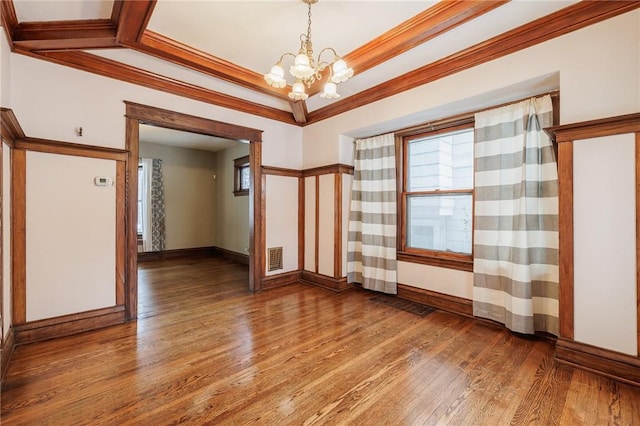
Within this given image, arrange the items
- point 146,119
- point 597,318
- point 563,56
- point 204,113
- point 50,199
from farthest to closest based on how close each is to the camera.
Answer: point 204,113, point 146,119, point 50,199, point 563,56, point 597,318

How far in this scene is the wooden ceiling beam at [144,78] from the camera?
2.64m

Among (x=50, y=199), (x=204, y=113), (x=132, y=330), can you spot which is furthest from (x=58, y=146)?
(x=132, y=330)

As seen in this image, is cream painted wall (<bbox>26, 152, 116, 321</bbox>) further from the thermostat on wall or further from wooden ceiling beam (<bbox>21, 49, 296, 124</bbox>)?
wooden ceiling beam (<bbox>21, 49, 296, 124</bbox>)

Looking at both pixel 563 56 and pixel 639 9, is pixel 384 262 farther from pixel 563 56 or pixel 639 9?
pixel 639 9

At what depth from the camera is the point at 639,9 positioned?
1.91 metres

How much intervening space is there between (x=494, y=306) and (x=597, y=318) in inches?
33.4

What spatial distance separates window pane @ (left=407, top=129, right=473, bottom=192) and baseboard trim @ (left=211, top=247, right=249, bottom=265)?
3986 mm

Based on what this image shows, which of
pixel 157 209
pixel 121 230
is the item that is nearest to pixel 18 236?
pixel 121 230

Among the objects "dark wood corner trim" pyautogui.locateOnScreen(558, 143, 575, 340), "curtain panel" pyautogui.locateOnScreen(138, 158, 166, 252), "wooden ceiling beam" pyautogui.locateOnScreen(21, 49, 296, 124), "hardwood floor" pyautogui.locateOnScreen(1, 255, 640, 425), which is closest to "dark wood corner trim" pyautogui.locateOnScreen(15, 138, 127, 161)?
"wooden ceiling beam" pyautogui.locateOnScreen(21, 49, 296, 124)

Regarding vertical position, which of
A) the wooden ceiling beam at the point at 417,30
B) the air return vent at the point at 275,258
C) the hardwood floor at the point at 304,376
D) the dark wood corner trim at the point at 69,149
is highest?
the wooden ceiling beam at the point at 417,30

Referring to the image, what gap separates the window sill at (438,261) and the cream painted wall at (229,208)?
11.9ft

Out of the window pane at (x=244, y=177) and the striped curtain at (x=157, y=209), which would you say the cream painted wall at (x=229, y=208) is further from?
the striped curtain at (x=157, y=209)

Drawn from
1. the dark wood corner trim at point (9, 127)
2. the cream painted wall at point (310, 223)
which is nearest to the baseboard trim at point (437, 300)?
the cream painted wall at point (310, 223)

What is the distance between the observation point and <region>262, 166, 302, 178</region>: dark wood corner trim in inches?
164
